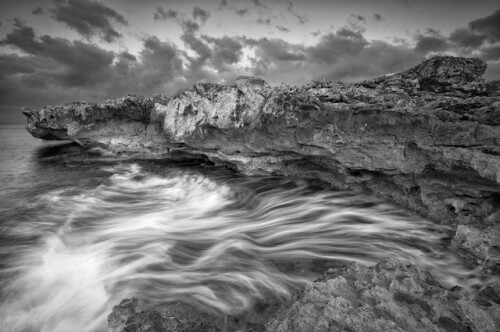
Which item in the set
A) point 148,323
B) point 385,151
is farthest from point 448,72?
point 148,323

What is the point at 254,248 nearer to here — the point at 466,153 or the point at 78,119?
the point at 466,153

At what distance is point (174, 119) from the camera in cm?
1179

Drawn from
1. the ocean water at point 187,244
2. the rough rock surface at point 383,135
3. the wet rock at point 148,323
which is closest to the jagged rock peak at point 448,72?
the rough rock surface at point 383,135

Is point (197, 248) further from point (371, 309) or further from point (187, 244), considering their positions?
point (371, 309)

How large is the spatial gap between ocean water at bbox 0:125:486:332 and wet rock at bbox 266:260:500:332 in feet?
4.13

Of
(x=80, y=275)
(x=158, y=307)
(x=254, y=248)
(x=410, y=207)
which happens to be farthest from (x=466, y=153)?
(x=80, y=275)

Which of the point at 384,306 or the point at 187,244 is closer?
the point at 384,306

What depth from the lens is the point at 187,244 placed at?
5.66m

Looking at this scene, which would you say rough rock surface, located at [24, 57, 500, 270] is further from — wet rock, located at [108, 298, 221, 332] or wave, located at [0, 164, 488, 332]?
wet rock, located at [108, 298, 221, 332]

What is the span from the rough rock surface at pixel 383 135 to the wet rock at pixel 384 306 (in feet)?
6.75

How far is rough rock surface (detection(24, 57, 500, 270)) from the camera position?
17.5 ft

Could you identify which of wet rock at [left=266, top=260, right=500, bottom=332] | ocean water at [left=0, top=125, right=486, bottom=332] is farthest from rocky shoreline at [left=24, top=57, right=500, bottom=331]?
ocean water at [left=0, top=125, right=486, bottom=332]

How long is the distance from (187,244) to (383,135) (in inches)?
199

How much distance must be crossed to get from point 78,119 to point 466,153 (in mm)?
18873
